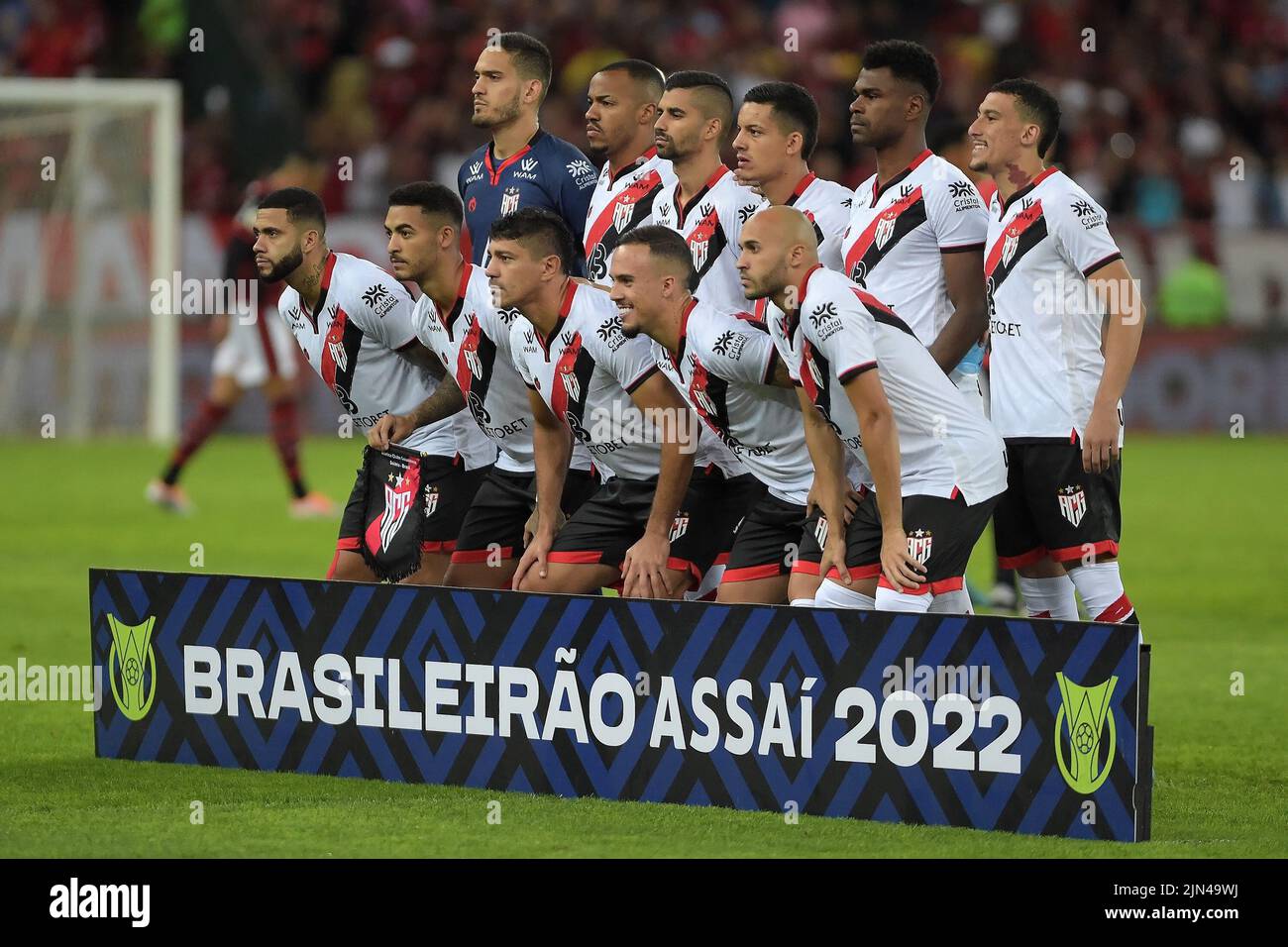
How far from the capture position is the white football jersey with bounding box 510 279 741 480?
21.9 feet

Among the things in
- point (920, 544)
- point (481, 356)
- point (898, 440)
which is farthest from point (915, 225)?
point (481, 356)

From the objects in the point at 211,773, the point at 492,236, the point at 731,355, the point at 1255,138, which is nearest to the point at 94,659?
the point at 211,773

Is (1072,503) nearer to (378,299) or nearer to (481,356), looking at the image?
(481,356)

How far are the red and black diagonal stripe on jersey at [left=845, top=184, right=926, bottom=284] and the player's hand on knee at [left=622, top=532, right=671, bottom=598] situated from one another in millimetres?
1174

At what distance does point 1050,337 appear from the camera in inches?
272

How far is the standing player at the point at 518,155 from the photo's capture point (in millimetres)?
7613

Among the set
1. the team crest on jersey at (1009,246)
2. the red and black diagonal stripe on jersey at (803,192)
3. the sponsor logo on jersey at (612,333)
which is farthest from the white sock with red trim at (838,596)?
the team crest on jersey at (1009,246)

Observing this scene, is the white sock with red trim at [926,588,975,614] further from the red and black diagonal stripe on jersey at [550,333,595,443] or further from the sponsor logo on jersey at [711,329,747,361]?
the red and black diagonal stripe on jersey at [550,333,595,443]

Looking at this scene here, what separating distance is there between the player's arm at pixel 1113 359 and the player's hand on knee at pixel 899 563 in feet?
3.65

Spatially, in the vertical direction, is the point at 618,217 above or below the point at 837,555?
above

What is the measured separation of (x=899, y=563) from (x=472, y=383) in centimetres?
209

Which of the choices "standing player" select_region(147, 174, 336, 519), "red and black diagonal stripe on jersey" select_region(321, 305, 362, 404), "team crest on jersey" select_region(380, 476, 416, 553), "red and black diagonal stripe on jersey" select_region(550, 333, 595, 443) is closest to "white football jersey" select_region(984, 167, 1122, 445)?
"red and black diagonal stripe on jersey" select_region(550, 333, 595, 443)

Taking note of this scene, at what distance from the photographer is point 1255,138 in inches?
904
